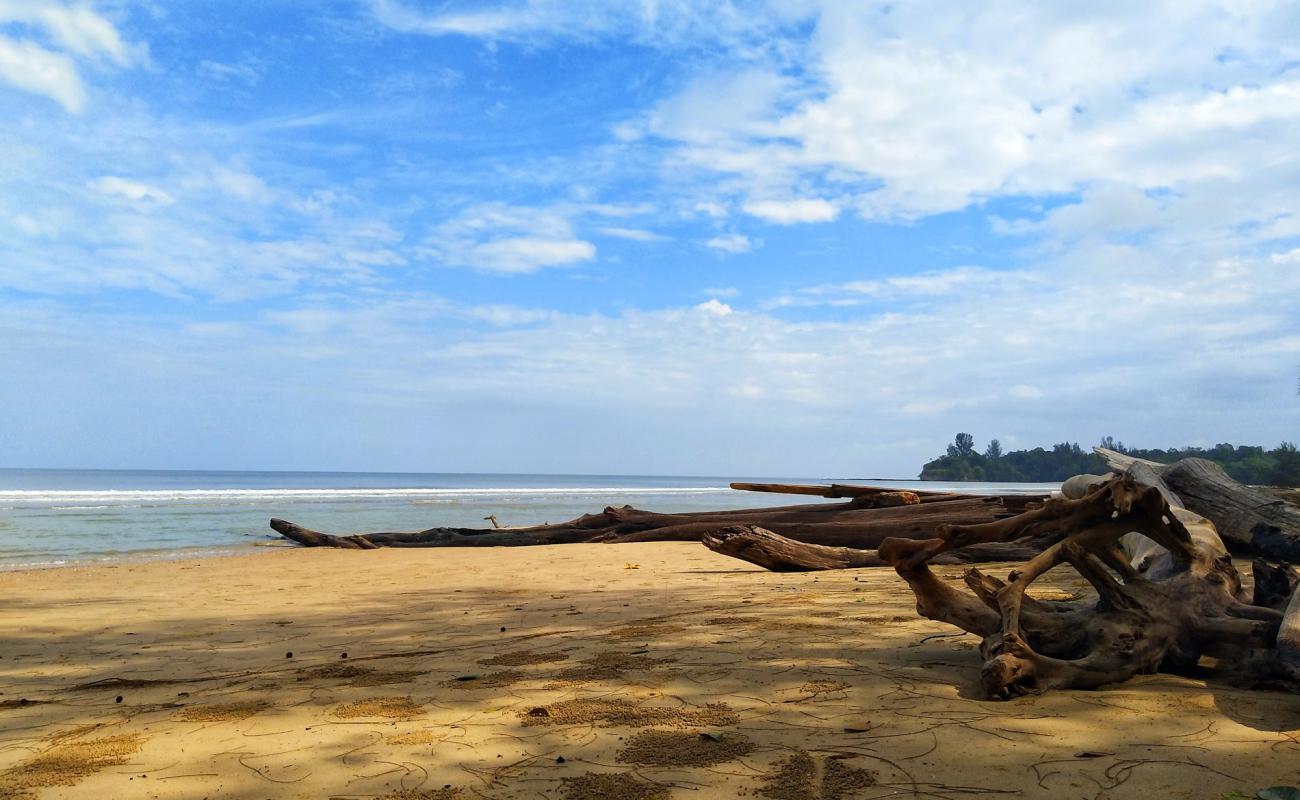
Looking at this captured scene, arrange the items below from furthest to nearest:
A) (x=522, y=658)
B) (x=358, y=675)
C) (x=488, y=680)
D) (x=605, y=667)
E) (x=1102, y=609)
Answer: (x=522, y=658) < (x=358, y=675) < (x=605, y=667) < (x=488, y=680) < (x=1102, y=609)

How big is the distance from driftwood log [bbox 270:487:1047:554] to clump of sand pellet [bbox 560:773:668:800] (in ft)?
17.8

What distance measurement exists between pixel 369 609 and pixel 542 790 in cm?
553

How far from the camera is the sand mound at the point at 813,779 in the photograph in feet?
8.36

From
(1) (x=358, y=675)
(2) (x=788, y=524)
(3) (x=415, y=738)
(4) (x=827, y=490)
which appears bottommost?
(1) (x=358, y=675)

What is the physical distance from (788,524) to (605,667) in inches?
317

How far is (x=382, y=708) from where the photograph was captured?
12.4 ft

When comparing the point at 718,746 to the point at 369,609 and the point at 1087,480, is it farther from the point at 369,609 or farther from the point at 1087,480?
the point at 1087,480

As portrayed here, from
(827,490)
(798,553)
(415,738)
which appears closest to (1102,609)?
(415,738)

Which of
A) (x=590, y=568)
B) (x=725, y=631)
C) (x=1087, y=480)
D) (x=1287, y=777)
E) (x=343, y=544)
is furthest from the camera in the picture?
(x=343, y=544)

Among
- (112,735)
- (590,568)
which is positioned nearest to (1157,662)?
(112,735)

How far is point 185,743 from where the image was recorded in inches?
133

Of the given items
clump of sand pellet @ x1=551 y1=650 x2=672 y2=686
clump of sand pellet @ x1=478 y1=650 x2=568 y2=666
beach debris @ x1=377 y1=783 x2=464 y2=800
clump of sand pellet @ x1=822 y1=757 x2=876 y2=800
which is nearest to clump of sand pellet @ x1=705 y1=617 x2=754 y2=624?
clump of sand pellet @ x1=551 y1=650 x2=672 y2=686

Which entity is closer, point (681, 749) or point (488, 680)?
point (681, 749)

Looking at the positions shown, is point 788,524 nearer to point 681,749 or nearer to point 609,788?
point 681,749
